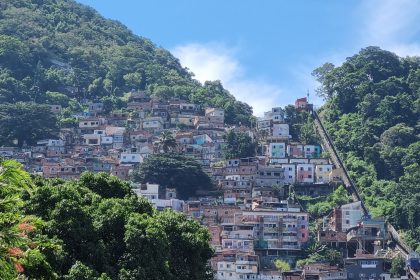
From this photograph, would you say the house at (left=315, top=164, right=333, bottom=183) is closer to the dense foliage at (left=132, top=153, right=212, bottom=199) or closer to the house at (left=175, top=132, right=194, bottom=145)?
the dense foliage at (left=132, top=153, right=212, bottom=199)

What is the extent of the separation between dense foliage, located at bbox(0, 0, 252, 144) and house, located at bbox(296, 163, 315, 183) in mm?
15248

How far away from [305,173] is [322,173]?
1.12 meters

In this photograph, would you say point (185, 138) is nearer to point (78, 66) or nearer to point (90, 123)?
point (90, 123)

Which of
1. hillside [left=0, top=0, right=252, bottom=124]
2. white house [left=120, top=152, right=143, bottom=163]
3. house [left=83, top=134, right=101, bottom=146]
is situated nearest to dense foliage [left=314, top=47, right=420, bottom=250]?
hillside [left=0, top=0, right=252, bottom=124]

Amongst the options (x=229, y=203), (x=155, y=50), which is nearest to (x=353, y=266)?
(x=229, y=203)

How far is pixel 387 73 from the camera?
3243 inches

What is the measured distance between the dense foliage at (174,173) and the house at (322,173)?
7465 mm

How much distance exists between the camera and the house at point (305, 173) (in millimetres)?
62719

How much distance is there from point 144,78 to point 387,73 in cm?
2248

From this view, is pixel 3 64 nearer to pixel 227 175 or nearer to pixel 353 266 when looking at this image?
pixel 227 175

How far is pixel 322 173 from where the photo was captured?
63.0m

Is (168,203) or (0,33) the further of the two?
(0,33)

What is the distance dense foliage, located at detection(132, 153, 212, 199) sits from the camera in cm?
5984

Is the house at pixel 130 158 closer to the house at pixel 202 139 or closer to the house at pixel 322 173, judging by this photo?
the house at pixel 202 139
